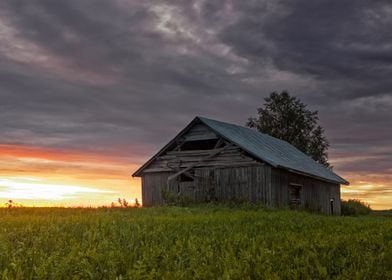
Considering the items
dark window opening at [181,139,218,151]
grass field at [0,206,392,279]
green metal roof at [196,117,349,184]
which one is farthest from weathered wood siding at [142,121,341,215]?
grass field at [0,206,392,279]

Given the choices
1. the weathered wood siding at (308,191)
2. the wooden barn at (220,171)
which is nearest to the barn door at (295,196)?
the wooden barn at (220,171)

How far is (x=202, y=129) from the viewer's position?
3388cm

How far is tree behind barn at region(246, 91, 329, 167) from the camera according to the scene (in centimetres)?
5888

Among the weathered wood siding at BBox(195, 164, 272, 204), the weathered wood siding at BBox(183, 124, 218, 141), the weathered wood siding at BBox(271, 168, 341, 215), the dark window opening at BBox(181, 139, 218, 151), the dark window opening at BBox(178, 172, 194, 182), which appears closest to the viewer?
the weathered wood siding at BBox(195, 164, 272, 204)

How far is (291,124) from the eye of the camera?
5928 cm

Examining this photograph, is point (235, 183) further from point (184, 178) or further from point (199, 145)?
point (199, 145)

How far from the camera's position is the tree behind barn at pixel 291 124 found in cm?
5888

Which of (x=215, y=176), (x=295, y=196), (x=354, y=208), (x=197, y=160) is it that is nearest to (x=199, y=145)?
(x=197, y=160)

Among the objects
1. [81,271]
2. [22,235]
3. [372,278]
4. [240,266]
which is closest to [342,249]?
[372,278]

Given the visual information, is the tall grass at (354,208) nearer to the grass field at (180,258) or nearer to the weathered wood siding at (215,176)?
the weathered wood siding at (215,176)

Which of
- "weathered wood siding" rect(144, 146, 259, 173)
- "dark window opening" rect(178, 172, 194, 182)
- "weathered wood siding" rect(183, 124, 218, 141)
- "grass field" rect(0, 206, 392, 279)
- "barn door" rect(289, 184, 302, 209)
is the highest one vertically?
"weathered wood siding" rect(183, 124, 218, 141)

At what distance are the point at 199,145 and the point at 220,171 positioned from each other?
3598 mm

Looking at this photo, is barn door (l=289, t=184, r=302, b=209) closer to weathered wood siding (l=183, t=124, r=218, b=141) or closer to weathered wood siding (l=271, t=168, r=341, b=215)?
weathered wood siding (l=271, t=168, r=341, b=215)

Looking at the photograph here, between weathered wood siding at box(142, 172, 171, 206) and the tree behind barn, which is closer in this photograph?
weathered wood siding at box(142, 172, 171, 206)
